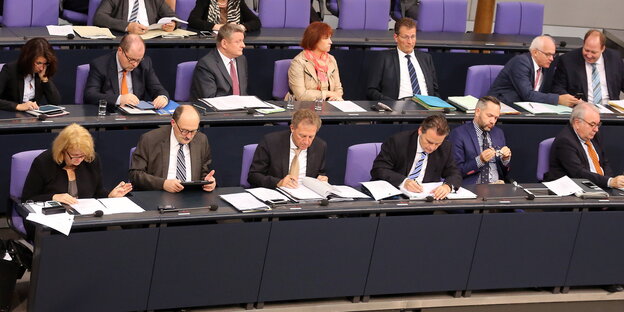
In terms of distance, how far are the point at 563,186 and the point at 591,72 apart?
2182 millimetres

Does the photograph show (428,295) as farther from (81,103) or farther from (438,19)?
(438,19)

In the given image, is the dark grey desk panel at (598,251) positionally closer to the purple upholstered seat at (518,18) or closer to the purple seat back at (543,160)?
the purple seat back at (543,160)

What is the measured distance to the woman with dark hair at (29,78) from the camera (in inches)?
250

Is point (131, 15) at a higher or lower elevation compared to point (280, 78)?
higher

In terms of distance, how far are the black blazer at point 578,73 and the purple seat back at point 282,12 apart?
2258mm

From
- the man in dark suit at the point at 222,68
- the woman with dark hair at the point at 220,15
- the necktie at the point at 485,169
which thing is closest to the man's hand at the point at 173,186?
the man in dark suit at the point at 222,68

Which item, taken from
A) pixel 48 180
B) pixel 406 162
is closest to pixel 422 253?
pixel 406 162

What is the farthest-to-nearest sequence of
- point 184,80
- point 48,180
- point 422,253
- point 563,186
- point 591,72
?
point 591,72 < point 184,80 < point 563,186 < point 422,253 < point 48,180

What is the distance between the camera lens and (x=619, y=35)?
10984 mm

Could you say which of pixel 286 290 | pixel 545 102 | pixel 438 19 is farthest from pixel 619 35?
pixel 286 290

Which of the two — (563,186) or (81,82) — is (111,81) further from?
(563,186)

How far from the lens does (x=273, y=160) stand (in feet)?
19.7

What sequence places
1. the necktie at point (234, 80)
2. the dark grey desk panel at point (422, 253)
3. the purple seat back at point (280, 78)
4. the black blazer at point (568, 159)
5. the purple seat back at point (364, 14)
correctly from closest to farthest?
1. the dark grey desk panel at point (422, 253)
2. the black blazer at point (568, 159)
3. the necktie at point (234, 80)
4. the purple seat back at point (280, 78)
5. the purple seat back at point (364, 14)

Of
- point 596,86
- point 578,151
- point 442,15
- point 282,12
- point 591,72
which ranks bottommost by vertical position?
point 578,151
